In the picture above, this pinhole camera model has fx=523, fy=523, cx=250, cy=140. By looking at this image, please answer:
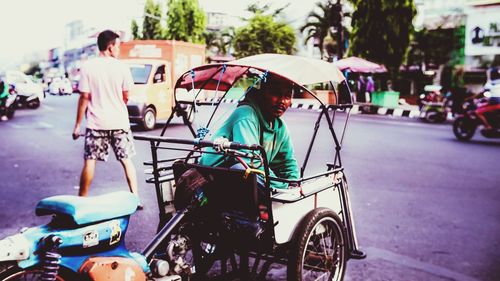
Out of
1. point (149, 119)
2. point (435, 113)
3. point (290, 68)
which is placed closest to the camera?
point (290, 68)

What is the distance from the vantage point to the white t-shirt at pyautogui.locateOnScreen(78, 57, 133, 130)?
187 inches

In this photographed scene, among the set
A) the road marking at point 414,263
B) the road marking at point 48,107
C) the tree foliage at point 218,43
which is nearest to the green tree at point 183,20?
the road marking at point 48,107

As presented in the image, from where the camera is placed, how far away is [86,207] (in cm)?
245

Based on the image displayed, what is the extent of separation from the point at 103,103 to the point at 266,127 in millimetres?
2090

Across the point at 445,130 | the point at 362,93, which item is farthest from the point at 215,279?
the point at 362,93

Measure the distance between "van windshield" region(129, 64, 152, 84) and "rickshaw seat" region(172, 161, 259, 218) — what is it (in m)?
10.6

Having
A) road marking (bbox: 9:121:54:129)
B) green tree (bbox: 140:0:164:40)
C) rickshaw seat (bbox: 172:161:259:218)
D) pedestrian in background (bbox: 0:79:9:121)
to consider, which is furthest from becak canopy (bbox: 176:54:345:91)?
road marking (bbox: 9:121:54:129)

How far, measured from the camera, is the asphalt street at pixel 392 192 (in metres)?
4.23

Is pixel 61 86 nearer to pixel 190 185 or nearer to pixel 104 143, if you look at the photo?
pixel 104 143

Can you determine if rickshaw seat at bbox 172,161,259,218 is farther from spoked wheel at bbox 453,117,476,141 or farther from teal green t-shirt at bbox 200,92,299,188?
spoked wheel at bbox 453,117,476,141

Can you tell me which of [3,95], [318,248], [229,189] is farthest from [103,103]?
[3,95]

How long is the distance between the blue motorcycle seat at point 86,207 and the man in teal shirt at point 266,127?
0.70 metres

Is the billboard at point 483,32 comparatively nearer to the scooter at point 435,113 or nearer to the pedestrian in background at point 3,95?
the scooter at point 435,113

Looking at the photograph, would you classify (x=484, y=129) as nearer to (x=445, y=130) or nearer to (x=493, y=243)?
(x=445, y=130)
